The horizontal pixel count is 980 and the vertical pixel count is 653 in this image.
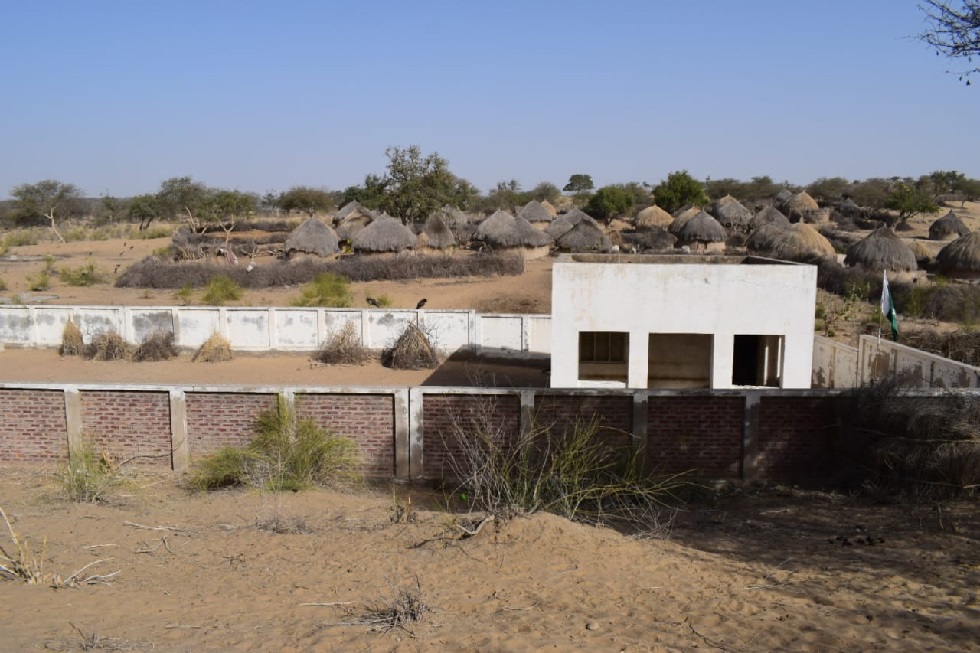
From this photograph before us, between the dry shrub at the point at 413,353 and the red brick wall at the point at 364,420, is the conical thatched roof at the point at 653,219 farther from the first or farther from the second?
the red brick wall at the point at 364,420

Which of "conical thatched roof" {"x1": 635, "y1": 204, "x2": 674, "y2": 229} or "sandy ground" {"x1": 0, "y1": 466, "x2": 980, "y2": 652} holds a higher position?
"conical thatched roof" {"x1": 635, "y1": 204, "x2": 674, "y2": 229}

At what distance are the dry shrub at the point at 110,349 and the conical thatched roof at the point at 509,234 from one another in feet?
61.8

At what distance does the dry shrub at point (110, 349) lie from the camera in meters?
19.7

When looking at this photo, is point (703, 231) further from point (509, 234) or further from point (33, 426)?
point (33, 426)

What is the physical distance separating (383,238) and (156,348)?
14.7 m

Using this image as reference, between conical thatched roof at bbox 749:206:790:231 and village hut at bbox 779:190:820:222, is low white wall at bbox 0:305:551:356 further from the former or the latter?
village hut at bbox 779:190:820:222

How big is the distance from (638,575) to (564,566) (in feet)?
2.09

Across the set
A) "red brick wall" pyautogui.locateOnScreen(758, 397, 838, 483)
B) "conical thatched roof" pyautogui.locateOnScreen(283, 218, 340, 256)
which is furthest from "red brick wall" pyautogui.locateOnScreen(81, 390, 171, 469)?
"conical thatched roof" pyautogui.locateOnScreen(283, 218, 340, 256)

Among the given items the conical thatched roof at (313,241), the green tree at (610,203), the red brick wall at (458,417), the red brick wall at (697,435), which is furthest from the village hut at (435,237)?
the red brick wall at (697,435)

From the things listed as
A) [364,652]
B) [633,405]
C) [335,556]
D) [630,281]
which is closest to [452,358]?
[630,281]

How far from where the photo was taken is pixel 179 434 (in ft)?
37.5

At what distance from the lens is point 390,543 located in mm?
7855

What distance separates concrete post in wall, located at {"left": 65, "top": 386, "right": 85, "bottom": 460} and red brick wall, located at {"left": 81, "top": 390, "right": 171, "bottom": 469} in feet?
0.18

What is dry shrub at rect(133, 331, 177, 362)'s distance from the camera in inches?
774
